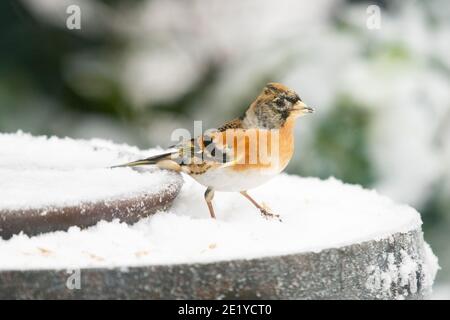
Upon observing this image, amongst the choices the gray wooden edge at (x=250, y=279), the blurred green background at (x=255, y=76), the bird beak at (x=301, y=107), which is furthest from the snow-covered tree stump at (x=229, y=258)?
the blurred green background at (x=255, y=76)

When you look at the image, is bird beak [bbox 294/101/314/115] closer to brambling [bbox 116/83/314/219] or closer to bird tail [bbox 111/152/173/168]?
brambling [bbox 116/83/314/219]

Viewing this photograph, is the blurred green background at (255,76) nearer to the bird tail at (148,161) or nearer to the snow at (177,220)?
the snow at (177,220)

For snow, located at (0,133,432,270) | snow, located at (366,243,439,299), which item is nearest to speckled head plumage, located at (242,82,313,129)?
snow, located at (0,133,432,270)

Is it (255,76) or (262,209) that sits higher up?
(255,76)

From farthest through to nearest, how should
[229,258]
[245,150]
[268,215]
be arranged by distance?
[245,150] → [268,215] → [229,258]

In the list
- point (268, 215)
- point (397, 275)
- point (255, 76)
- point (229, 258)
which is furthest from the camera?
point (255, 76)

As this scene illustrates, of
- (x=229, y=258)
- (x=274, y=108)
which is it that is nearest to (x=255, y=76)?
(x=274, y=108)

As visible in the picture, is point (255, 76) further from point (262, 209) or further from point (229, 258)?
point (229, 258)
